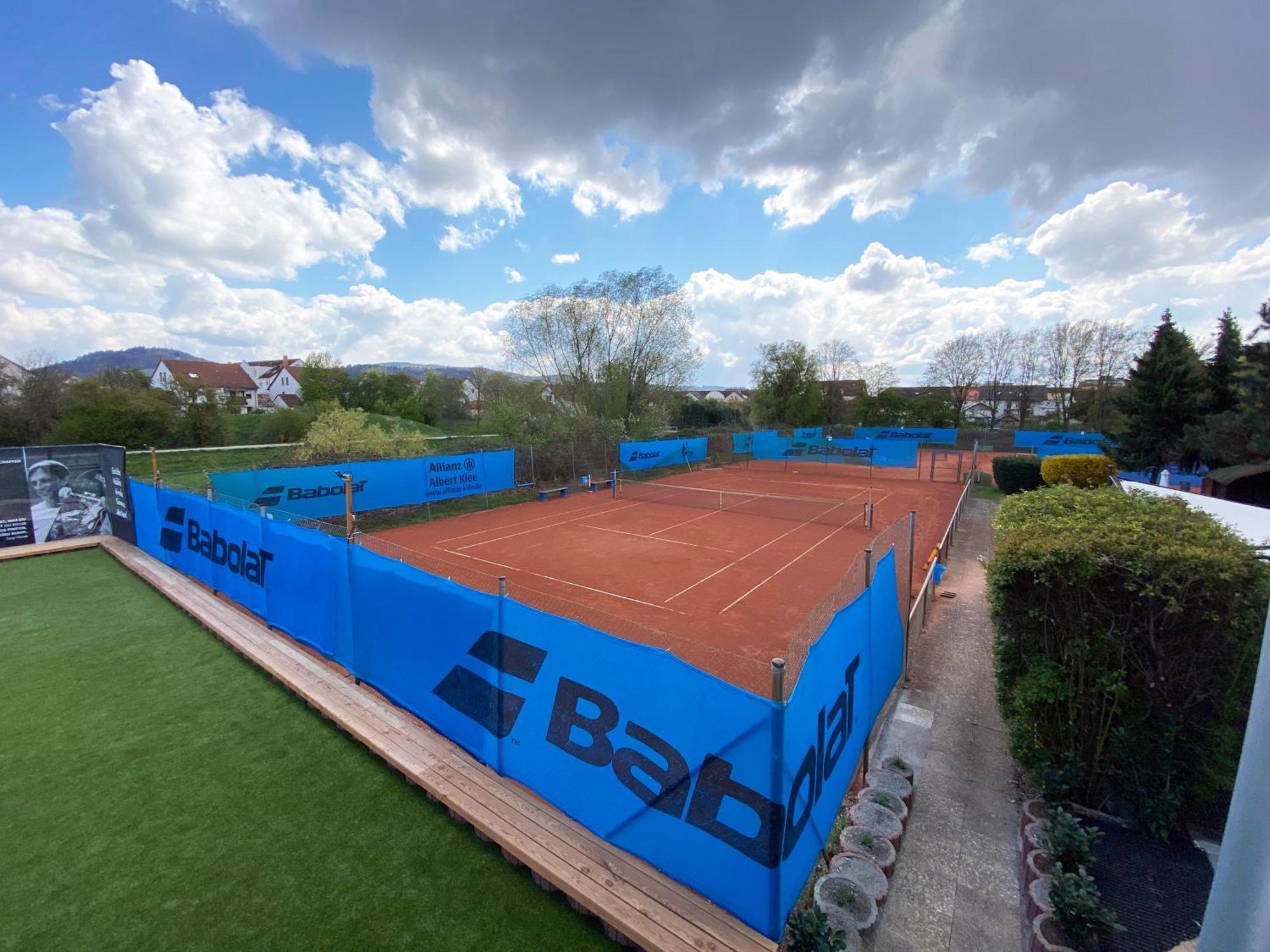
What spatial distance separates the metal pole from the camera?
1300 millimetres

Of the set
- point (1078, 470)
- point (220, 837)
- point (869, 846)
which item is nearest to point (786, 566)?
point (869, 846)

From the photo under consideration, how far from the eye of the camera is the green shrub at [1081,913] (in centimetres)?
309

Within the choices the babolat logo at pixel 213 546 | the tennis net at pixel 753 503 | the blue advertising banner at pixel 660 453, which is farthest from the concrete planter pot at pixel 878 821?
the blue advertising banner at pixel 660 453

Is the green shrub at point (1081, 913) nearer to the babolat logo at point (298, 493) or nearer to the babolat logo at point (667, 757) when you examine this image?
the babolat logo at point (667, 757)

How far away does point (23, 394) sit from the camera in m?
27.6

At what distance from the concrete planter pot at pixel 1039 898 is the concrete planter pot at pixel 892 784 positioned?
95cm

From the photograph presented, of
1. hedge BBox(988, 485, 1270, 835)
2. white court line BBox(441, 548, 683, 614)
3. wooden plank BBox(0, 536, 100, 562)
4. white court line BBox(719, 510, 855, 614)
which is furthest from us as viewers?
wooden plank BBox(0, 536, 100, 562)

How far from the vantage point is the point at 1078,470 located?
685 inches

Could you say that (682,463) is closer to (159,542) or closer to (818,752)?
(159,542)

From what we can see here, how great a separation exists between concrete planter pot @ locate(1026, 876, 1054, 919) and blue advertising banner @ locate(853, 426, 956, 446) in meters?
41.8

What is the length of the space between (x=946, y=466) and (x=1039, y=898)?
3546 cm

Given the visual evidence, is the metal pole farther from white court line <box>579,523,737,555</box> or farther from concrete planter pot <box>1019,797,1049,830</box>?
white court line <box>579,523,737,555</box>

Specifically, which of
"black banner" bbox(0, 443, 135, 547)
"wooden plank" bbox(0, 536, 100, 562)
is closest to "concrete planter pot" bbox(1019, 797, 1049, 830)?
"black banner" bbox(0, 443, 135, 547)

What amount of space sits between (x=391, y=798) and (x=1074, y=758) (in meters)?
5.38
